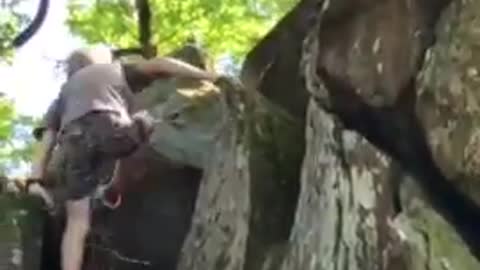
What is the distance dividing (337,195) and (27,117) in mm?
13112

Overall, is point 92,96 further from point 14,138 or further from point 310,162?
point 14,138

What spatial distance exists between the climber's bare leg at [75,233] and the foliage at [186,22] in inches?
342

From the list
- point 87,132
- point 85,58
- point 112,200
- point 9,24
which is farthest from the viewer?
point 9,24

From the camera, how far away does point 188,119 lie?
431 inches

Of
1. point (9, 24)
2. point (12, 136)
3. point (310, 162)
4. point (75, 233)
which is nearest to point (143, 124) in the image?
point (75, 233)

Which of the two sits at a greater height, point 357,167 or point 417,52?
point 417,52

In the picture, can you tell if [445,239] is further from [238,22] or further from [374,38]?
[238,22]

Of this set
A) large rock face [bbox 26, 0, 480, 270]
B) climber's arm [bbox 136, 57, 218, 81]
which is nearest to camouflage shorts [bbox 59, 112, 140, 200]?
A: large rock face [bbox 26, 0, 480, 270]

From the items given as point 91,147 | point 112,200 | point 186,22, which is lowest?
point 186,22

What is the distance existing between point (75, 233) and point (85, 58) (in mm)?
1586

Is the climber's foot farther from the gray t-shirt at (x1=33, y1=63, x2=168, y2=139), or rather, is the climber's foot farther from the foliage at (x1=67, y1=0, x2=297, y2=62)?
the foliage at (x1=67, y1=0, x2=297, y2=62)

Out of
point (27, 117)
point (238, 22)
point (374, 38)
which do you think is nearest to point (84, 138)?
point (374, 38)

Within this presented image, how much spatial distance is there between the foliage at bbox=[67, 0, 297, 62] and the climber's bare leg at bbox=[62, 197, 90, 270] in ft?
28.5

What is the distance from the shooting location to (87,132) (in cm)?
912
